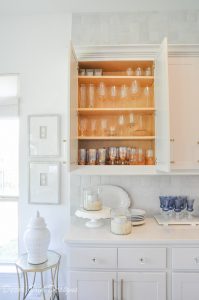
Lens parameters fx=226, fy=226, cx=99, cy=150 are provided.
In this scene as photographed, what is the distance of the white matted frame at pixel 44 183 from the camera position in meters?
2.12

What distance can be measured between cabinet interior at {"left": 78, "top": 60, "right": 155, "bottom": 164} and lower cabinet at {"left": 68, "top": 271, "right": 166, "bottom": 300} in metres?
1.03

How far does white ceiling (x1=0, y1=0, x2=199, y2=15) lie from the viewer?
1.99 meters

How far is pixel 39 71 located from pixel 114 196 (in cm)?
137

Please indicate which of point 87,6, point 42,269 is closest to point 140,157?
point 42,269

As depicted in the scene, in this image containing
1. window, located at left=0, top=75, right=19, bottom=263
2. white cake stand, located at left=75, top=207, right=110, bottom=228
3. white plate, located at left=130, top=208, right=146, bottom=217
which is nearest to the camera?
white cake stand, located at left=75, top=207, right=110, bottom=228

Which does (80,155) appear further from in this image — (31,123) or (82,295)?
(82,295)

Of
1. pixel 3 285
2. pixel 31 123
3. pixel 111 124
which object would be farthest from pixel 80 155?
pixel 3 285

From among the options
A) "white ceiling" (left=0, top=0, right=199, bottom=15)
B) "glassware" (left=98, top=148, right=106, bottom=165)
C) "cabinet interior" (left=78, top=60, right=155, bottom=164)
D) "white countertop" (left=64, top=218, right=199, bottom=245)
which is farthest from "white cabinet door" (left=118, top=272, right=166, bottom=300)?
"white ceiling" (left=0, top=0, right=199, bottom=15)

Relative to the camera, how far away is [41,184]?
6.99 feet

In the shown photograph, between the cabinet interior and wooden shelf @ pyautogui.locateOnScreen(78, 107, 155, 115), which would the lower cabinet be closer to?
the cabinet interior

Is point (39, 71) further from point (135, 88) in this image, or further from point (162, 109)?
point (162, 109)

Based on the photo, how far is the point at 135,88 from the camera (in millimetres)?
1952

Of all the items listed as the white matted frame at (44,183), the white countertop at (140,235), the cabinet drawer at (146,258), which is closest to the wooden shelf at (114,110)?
the white matted frame at (44,183)

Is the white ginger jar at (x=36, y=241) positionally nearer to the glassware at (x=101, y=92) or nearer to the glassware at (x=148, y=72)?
the glassware at (x=101, y=92)
